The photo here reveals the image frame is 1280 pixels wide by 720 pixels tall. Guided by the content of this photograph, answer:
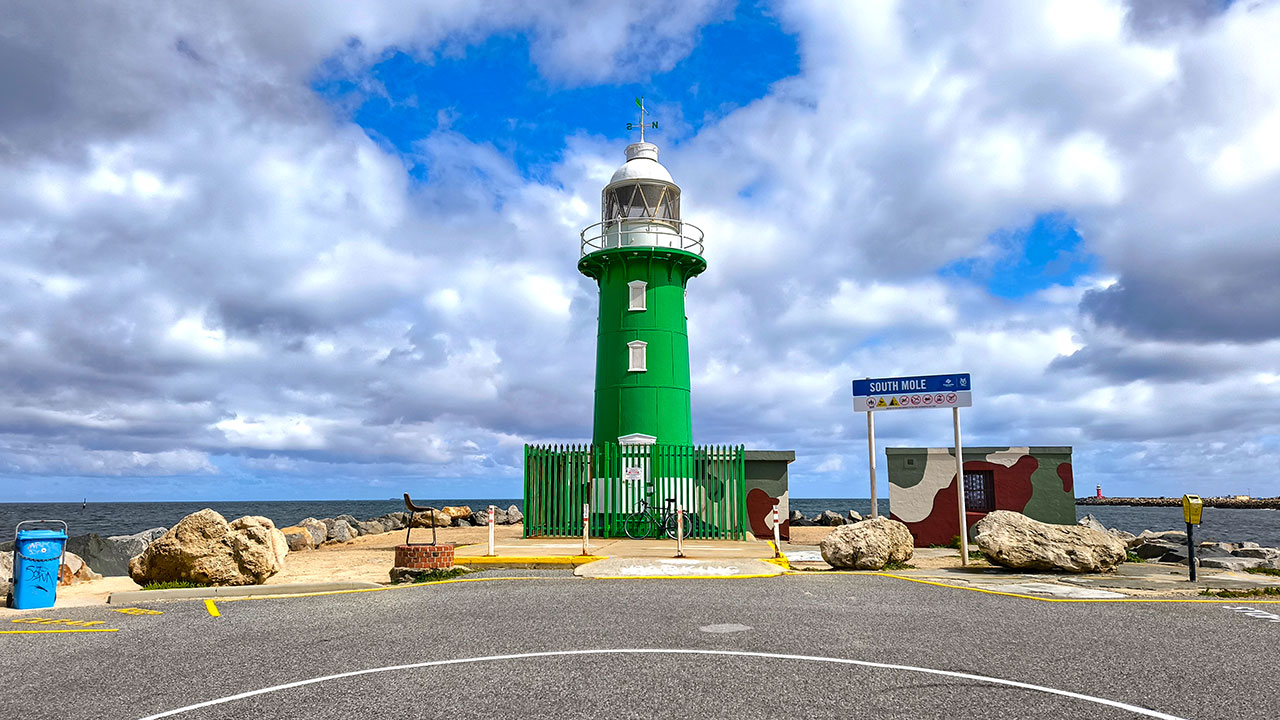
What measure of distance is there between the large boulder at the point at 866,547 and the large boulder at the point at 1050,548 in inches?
57.7

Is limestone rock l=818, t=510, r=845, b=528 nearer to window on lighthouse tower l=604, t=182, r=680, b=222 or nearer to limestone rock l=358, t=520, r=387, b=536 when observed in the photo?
window on lighthouse tower l=604, t=182, r=680, b=222

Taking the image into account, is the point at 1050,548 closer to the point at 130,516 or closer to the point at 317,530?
the point at 317,530

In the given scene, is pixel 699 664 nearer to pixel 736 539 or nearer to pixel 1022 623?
pixel 1022 623

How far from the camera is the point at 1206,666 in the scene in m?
7.16

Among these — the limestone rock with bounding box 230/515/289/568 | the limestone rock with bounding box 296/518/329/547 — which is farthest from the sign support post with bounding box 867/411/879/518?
the limestone rock with bounding box 296/518/329/547

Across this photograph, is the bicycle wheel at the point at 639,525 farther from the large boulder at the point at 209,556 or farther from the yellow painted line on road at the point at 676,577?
the large boulder at the point at 209,556

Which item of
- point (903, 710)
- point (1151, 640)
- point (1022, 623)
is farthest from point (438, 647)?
point (1151, 640)

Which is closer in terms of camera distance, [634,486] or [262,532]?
[262,532]

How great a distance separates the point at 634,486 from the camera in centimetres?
2292

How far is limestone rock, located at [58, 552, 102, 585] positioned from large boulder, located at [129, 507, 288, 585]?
3428 millimetres

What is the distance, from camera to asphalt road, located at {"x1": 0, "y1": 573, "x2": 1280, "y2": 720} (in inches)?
233

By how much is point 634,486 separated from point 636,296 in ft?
20.1

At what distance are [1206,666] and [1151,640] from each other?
47.7 inches

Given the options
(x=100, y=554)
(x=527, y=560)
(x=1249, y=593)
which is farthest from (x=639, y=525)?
(x=1249, y=593)
